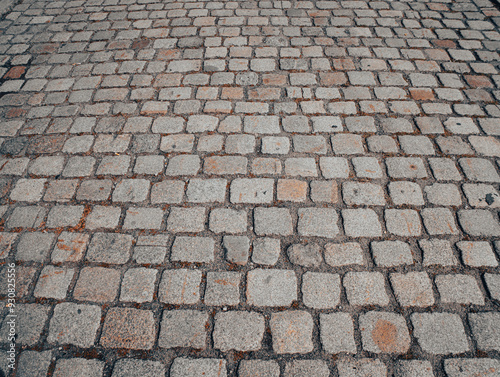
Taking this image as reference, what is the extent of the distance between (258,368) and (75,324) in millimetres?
1228

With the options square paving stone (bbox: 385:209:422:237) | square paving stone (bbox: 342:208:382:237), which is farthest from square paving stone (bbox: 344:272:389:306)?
square paving stone (bbox: 385:209:422:237)

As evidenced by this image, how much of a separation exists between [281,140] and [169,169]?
112 centimetres

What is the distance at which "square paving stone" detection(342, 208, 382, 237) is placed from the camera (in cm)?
257

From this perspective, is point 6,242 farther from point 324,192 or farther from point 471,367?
point 471,367

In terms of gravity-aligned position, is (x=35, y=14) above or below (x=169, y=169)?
above

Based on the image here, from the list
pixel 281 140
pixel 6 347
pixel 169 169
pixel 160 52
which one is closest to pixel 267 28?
pixel 160 52

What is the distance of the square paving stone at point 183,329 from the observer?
6.79 ft

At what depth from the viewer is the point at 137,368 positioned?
1981mm

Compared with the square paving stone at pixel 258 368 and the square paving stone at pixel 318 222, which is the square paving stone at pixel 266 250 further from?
the square paving stone at pixel 258 368

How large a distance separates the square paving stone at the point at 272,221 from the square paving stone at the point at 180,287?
23.6 inches

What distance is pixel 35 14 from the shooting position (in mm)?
5430

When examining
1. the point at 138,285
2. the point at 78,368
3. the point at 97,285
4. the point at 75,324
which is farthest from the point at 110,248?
the point at 78,368

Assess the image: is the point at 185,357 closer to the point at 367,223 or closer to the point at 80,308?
the point at 80,308

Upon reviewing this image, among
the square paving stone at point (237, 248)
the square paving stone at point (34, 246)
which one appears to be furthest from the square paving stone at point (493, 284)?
the square paving stone at point (34, 246)
